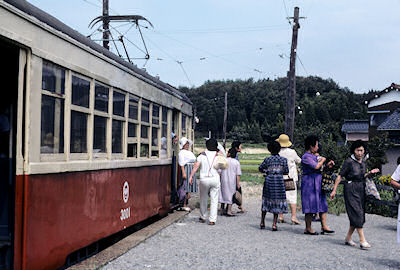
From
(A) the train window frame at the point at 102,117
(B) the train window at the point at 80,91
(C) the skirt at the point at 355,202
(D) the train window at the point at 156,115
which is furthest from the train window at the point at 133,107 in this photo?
(C) the skirt at the point at 355,202

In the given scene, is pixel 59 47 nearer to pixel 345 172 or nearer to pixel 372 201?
pixel 345 172

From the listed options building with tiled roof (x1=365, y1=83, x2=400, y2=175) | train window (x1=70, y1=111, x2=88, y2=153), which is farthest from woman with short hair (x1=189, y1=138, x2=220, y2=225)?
building with tiled roof (x1=365, y1=83, x2=400, y2=175)

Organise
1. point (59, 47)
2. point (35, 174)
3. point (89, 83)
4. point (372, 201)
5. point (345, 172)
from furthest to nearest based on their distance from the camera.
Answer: point (372, 201)
point (345, 172)
point (89, 83)
point (59, 47)
point (35, 174)

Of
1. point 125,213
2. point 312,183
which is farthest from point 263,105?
point 125,213

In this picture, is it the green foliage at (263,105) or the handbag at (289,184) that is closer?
the handbag at (289,184)

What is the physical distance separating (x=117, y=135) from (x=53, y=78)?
218cm

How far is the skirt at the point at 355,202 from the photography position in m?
7.77

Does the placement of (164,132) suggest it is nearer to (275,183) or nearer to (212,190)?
(212,190)

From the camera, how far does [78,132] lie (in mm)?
6008

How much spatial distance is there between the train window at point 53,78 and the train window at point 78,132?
0.39 metres

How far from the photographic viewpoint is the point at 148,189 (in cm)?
922

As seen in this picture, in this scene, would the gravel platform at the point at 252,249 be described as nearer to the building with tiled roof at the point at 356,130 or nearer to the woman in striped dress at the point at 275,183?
the woman in striped dress at the point at 275,183

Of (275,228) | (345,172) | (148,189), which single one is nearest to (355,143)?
(345,172)

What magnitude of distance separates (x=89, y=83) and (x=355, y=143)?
12.9 feet
